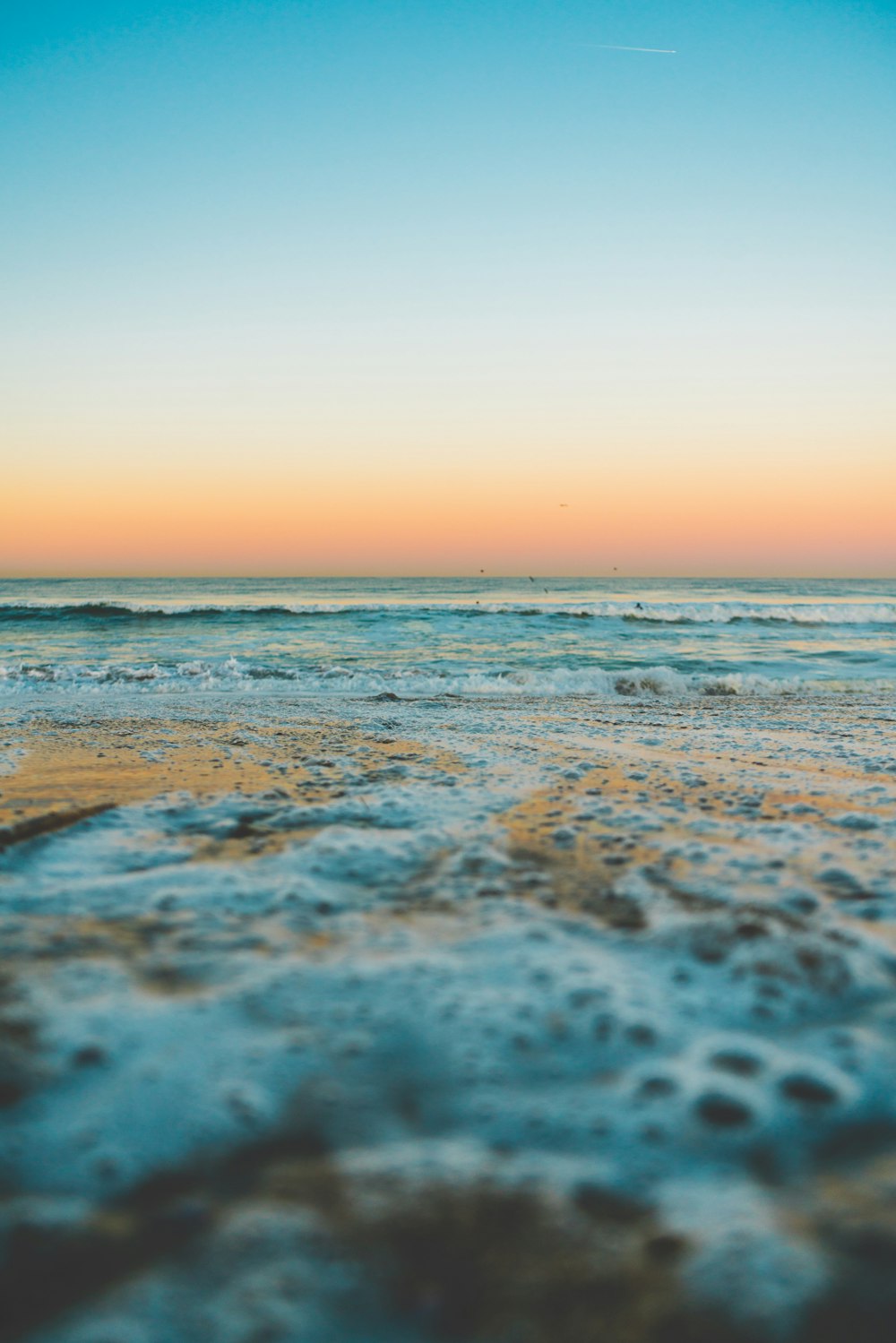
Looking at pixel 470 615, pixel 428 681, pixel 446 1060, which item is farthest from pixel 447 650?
pixel 446 1060

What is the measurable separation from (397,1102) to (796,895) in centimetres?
154

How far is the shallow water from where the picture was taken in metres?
1.06

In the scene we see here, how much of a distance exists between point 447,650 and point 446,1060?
14195mm

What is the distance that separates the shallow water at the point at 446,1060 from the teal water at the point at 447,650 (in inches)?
259

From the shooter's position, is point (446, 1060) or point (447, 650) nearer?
point (446, 1060)

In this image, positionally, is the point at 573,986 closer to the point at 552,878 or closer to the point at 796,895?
the point at 552,878

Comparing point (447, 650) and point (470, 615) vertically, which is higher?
point (470, 615)

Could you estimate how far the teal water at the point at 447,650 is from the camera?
416 inches

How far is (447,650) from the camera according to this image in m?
15.7

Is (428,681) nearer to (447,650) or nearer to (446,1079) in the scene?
(447,650)

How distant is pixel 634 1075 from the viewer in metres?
1.52

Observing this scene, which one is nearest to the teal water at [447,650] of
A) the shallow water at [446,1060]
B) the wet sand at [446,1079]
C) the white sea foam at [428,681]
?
the white sea foam at [428,681]

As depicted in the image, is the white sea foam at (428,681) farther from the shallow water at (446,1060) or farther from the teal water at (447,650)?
the shallow water at (446,1060)

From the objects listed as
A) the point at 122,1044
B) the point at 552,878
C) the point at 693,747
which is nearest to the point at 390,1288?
the point at 122,1044
